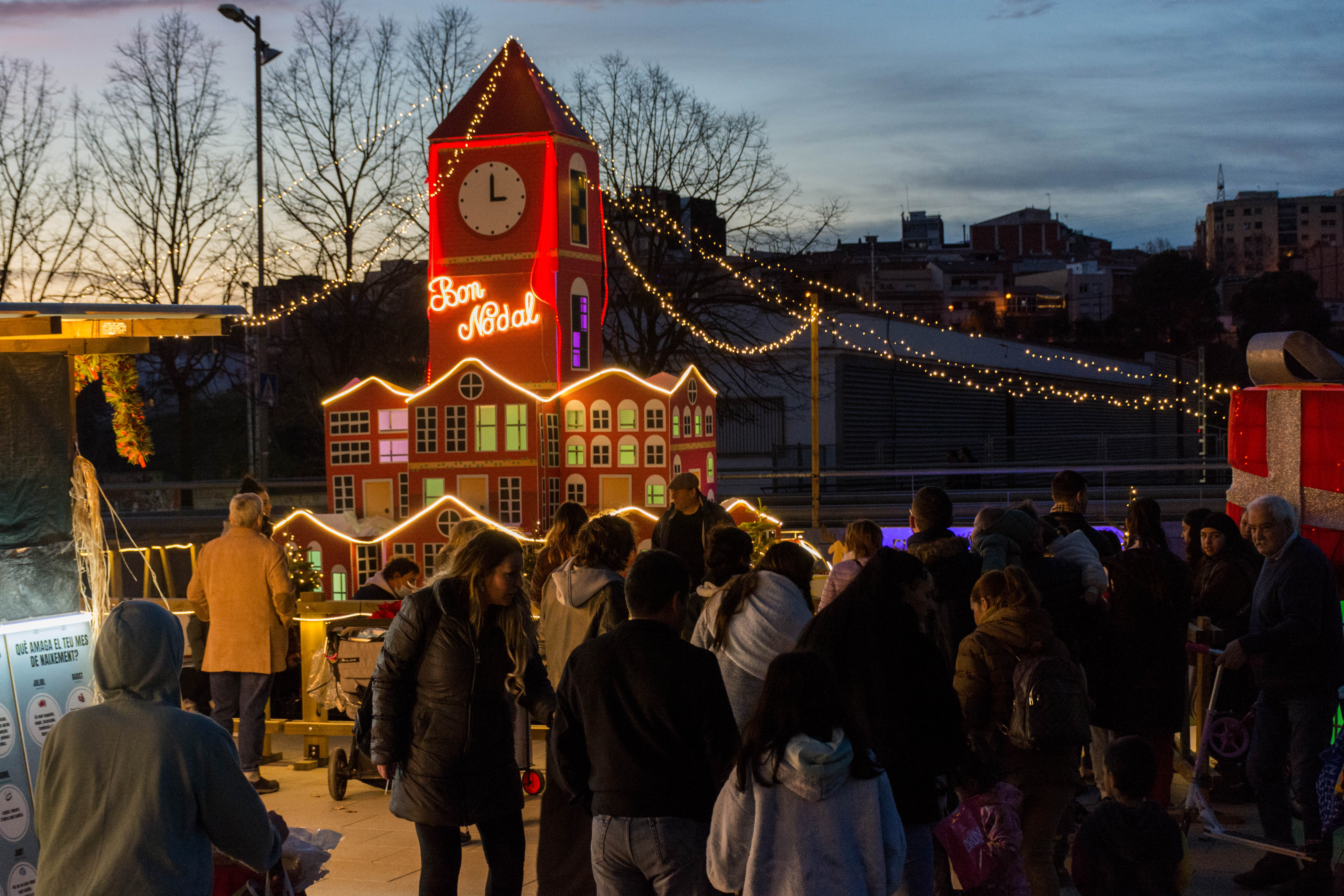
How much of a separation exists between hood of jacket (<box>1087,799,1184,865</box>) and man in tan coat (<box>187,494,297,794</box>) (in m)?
5.80

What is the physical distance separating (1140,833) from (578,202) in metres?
10.7

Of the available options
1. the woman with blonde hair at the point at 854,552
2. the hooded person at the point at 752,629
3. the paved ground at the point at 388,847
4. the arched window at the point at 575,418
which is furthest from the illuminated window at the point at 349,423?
the hooded person at the point at 752,629

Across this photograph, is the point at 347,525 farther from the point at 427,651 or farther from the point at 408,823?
the point at 427,651

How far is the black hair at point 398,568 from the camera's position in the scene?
9.36 metres

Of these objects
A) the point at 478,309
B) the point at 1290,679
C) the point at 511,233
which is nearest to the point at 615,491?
the point at 478,309

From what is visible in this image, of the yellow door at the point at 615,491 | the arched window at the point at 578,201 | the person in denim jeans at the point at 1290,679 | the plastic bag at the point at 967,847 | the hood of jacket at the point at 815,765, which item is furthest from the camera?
the arched window at the point at 578,201

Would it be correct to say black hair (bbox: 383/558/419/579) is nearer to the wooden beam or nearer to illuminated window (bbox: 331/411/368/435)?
the wooden beam

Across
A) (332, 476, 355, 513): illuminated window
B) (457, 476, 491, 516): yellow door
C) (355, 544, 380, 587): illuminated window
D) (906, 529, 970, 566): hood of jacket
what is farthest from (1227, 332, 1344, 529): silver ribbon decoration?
(332, 476, 355, 513): illuminated window

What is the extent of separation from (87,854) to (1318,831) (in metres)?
5.64

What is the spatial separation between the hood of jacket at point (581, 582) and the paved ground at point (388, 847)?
1.58 m

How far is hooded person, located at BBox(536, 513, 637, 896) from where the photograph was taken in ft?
18.4

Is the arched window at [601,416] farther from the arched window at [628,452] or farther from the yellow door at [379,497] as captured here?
the yellow door at [379,497]

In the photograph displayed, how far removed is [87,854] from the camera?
11.2ft

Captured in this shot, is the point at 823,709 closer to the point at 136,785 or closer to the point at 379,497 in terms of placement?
the point at 136,785
